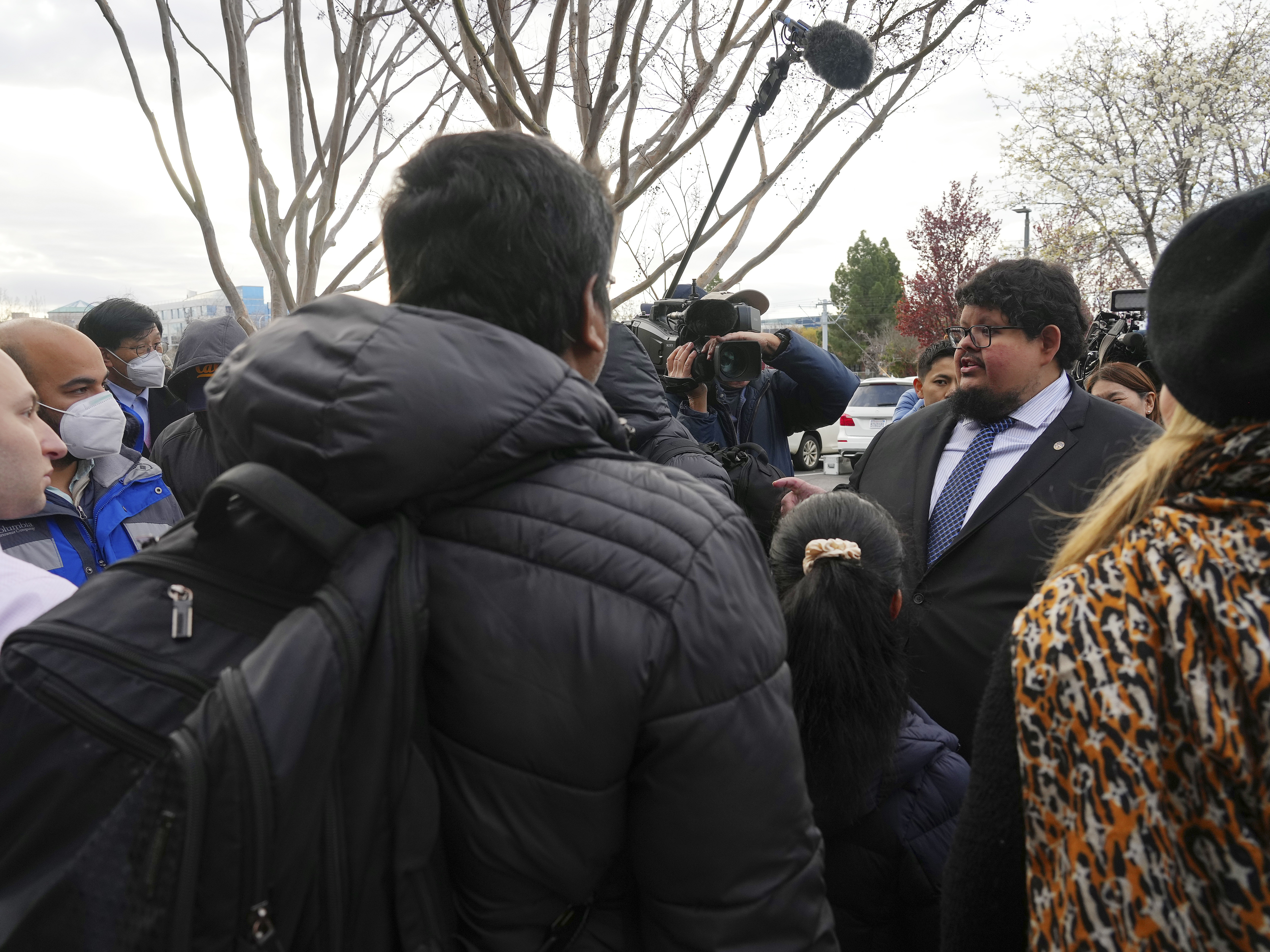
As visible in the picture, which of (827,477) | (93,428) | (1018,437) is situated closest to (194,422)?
(93,428)

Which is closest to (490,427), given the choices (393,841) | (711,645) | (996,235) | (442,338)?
(442,338)

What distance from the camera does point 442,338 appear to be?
88 centimetres

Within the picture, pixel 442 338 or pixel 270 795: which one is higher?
pixel 442 338

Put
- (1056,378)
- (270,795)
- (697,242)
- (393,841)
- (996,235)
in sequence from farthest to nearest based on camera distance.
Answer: (996,235), (697,242), (1056,378), (393,841), (270,795)

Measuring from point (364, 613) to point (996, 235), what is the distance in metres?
29.0

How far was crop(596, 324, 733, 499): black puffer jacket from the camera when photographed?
6.85ft

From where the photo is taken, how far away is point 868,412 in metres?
14.7

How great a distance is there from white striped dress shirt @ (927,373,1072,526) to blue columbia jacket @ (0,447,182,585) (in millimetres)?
2293

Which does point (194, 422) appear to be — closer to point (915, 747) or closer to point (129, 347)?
point (129, 347)

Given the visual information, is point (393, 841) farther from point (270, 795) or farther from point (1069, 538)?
point (1069, 538)

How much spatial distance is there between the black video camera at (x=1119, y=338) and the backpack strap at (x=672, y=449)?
7.92 feet

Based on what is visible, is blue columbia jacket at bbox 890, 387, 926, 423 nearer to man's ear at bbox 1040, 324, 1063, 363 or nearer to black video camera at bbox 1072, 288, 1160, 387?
black video camera at bbox 1072, 288, 1160, 387

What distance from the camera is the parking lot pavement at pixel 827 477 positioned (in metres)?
14.1

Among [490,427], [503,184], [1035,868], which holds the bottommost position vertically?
[1035,868]
